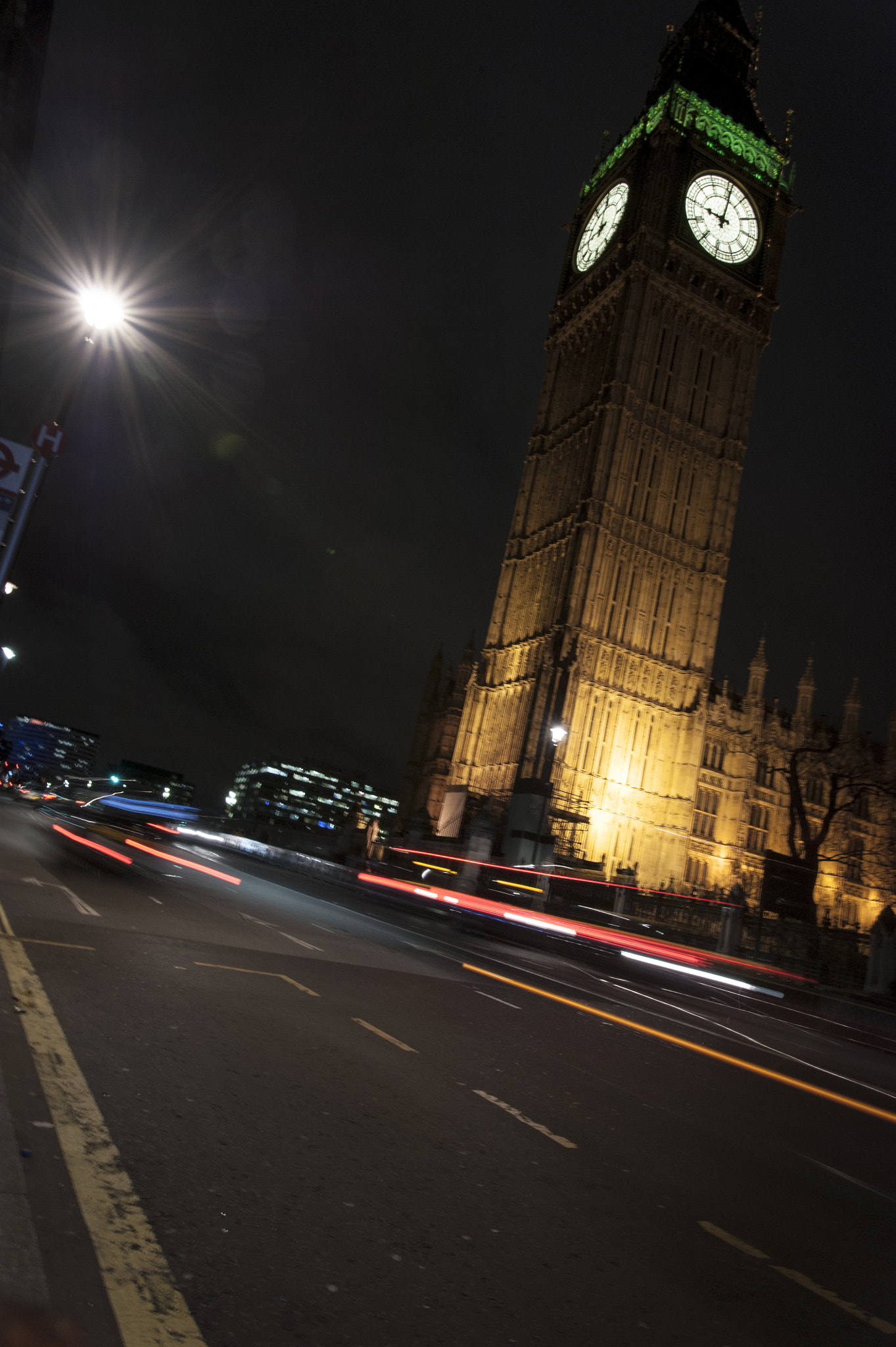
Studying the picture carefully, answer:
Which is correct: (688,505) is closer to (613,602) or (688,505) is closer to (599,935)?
(613,602)

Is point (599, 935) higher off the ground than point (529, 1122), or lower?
higher

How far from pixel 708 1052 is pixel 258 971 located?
5166 millimetres

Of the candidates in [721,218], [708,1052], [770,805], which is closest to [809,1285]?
[708,1052]

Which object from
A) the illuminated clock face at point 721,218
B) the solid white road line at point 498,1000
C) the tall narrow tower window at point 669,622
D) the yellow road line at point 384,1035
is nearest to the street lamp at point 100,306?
the yellow road line at point 384,1035

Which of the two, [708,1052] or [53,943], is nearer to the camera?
[53,943]

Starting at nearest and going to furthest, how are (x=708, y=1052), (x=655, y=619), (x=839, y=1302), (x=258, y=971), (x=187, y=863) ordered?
(x=839, y=1302), (x=258, y=971), (x=708, y=1052), (x=187, y=863), (x=655, y=619)

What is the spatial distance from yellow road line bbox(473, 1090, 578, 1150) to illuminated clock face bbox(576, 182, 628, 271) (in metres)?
66.6

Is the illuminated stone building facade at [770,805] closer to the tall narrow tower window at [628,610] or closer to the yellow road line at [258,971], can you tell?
the tall narrow tower window at [628,610]

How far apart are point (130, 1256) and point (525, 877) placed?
3989cm

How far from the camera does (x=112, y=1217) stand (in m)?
3.49

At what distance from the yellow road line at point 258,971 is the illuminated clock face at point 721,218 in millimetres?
63613

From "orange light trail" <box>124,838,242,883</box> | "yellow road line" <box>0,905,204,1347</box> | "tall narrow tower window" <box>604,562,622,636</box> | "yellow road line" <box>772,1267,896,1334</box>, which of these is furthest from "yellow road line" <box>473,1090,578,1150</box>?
"tall narrow tower window" <box>604,562,622,636</box>

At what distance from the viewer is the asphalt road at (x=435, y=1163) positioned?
3316 mm

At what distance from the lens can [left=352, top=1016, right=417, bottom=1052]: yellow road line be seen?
7.38 meters
